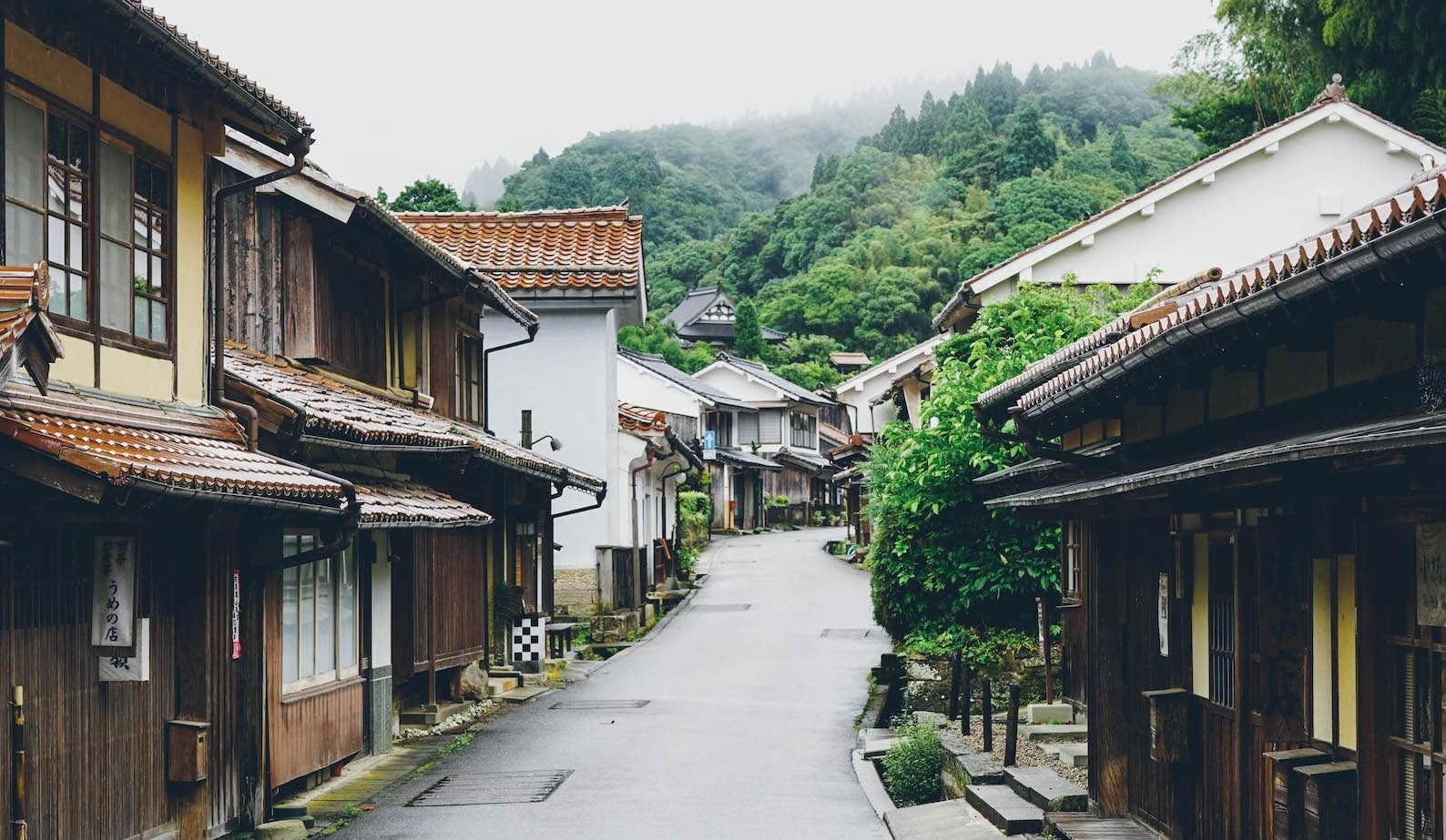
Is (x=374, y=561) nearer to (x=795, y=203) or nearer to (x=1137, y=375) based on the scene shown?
(x=1137, y=375)

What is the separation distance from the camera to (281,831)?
12.0 meters

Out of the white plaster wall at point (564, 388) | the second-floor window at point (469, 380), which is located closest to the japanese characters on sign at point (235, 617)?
the second-floor window at point (469, 380)

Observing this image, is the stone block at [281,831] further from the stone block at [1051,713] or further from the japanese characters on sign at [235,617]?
the stone block at [1051,713]

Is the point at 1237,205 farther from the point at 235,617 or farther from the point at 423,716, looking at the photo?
the point at 235,617

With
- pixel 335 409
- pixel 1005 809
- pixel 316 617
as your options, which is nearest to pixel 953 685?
pixel 1005 809

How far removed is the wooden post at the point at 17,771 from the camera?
8367mm

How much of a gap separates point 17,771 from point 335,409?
5.94m

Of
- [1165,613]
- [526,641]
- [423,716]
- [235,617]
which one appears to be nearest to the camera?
[1165,613]

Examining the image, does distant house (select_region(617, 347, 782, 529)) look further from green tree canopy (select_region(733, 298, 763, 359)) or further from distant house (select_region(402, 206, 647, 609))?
distant house (select_region(402, 206, 647, 609))

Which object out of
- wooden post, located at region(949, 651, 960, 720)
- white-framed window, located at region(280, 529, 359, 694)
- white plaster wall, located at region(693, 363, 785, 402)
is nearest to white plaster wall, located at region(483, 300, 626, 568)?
wooden post, located at region(949, 651, 960, 720)

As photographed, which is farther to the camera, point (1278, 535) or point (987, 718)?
point (987, 718)

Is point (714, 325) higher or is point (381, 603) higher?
point (714, 325)

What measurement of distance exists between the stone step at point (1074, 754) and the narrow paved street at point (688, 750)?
233 cm

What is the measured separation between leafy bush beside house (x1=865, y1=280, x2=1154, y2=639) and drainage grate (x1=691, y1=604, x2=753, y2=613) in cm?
1308
